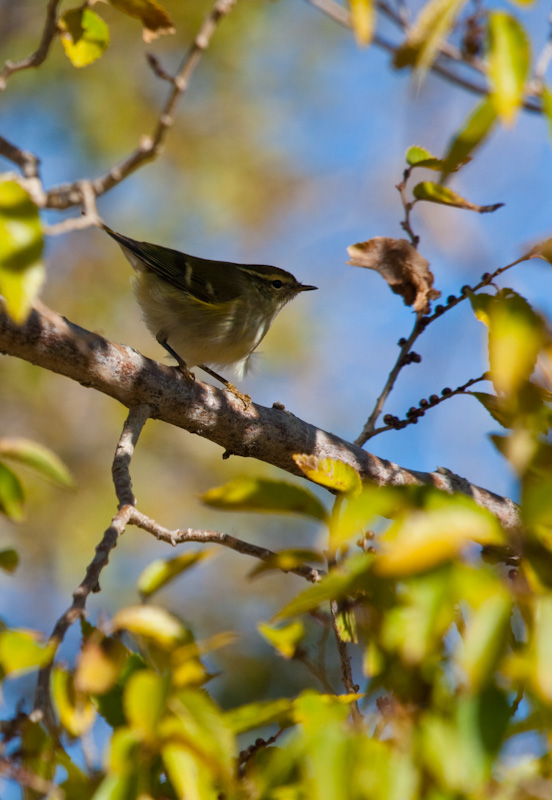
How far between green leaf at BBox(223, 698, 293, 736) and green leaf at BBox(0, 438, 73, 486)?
0.45m

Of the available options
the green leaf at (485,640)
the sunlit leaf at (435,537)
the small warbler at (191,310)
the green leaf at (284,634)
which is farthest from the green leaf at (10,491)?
the small warbler at (191,310)

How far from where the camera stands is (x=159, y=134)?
6.70 ft

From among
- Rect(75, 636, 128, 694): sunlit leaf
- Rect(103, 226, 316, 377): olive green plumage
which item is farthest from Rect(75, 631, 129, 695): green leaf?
Rect(103, 226, 316, 377): olive green plumage

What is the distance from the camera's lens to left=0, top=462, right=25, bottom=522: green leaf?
4.37 ft

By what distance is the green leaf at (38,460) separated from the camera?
4.14ft

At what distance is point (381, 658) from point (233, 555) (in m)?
7.22

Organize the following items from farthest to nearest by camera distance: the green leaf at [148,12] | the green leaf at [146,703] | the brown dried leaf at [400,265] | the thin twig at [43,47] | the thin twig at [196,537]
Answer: the brown dried leaf at [400,265]
the green leaf at [148,12]
the thin twig at [43,47]
the thin twig at [196,537]
the green leaf at [146,703]

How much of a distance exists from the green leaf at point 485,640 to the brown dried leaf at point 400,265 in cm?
202

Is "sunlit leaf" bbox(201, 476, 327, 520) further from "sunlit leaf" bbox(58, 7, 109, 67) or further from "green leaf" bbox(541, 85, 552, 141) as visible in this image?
"sunlit leaf" bbox(58, 7, 109, 67)

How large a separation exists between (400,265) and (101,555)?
66.8 inches

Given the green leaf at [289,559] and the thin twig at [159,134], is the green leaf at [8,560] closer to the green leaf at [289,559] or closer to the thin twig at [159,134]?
the green leaf at [289,559]

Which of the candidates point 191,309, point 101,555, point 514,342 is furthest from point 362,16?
point 191,309

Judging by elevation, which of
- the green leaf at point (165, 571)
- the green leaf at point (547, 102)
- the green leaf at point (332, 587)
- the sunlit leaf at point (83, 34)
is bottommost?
the green leaf at point (332, 587)

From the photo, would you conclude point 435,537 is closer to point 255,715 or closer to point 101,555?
point 255,715
